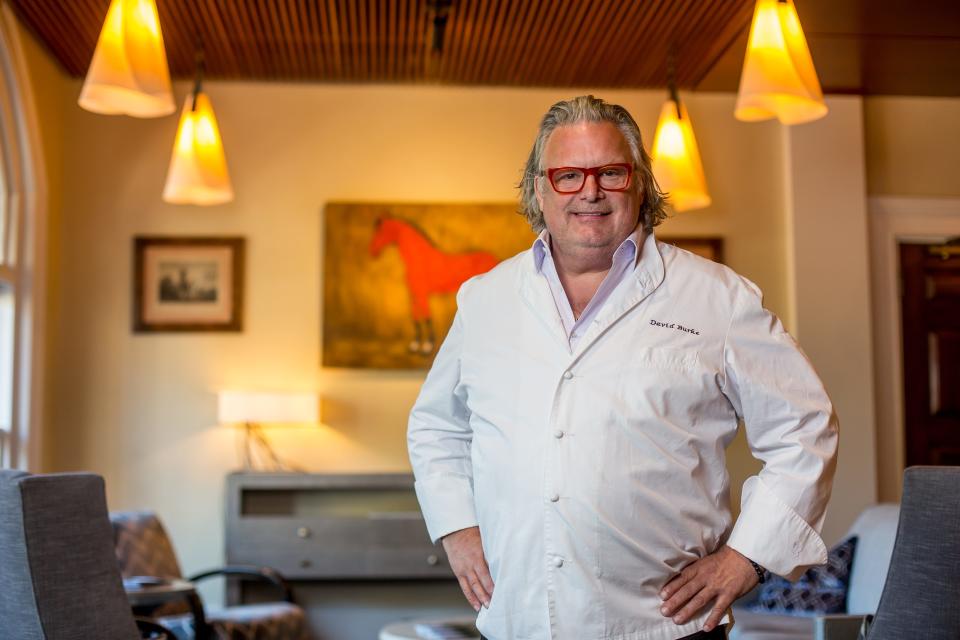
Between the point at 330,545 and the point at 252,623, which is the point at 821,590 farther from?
the point at 252,623

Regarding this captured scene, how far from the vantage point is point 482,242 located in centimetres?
586

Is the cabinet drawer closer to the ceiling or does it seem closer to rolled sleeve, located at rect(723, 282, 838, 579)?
the ceiling

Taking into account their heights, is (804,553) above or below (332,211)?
below

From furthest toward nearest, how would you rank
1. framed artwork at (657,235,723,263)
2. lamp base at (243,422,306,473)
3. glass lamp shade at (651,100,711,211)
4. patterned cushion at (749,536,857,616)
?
framed artwork at (657,235,723,263)
lamp base at (243,422,306,473)
glass lamp shade at (651,100,711,211)
patterned cushion at (749,536,857,616)

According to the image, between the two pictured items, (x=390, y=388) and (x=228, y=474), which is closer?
(x=228, y=474)

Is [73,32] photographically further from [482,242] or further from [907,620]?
[907,620]

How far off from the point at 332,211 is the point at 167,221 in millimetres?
870

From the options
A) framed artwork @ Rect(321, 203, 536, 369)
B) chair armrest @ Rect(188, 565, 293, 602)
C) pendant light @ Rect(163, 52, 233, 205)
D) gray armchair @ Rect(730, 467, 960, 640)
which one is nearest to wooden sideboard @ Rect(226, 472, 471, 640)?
chair armrest @ Rect(188, 565, 293, 602)

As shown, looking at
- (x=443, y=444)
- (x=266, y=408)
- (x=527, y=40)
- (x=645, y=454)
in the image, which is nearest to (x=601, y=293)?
(x=645, y=454)

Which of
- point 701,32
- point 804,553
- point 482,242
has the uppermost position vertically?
point 701,32

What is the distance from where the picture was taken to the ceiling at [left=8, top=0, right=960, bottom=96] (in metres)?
4.80

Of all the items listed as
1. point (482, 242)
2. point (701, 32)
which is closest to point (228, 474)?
point (482, 242)

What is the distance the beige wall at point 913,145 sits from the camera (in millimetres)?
6078

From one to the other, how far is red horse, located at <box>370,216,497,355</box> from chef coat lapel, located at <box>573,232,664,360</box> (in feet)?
12.8
